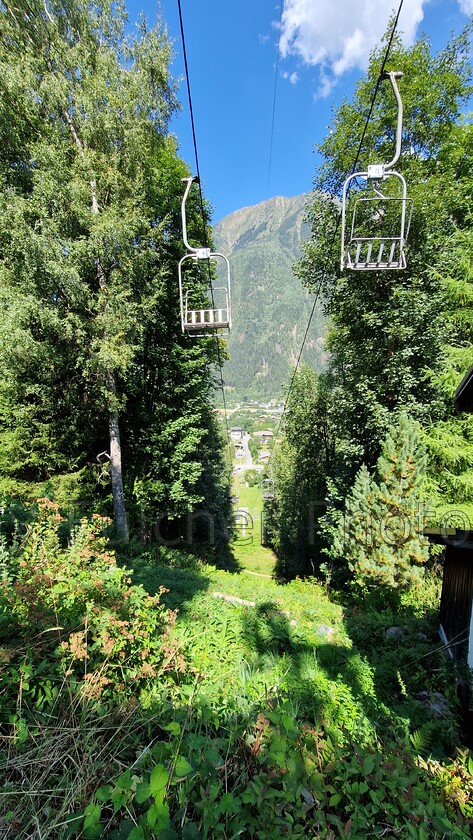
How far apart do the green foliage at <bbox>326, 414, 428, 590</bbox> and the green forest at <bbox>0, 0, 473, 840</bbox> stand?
0.06 meters

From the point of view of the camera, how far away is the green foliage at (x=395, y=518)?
8.07m

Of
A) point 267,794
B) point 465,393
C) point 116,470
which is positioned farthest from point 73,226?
point 267,794

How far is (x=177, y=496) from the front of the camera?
1066 centimetres

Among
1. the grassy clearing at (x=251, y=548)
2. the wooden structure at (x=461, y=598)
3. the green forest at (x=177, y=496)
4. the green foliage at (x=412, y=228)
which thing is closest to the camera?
the green forest at (x=177, y=496)

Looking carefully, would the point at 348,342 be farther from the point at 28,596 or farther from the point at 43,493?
the point at 28,596

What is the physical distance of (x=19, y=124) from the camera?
25.6ft

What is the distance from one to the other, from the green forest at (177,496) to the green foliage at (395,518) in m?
0.06

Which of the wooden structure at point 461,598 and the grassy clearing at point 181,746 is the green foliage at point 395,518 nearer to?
the wooden structure at point 461,598

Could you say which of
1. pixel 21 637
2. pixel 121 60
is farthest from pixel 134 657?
pixel 121 60

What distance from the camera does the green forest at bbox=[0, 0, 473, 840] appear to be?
6.15ft

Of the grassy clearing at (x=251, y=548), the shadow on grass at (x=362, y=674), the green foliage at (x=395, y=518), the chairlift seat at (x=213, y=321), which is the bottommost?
the grassy clearing at (x=251, y=548)

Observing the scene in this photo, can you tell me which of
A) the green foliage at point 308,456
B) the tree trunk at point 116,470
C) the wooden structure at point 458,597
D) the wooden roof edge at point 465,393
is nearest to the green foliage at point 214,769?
the wooden structure at point 458,597

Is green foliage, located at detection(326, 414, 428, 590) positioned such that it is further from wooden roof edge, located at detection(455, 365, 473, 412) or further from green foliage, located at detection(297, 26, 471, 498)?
wooden roof edge, located at detection(455, 365, 473, 412)

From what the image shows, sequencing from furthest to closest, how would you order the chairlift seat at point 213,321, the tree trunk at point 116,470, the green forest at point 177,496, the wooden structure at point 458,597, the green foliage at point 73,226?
the tree trunk at point 116,470
the green foliage at point 73,226
the chairlift seat at point 213,321
the wooden structure at point 458,597
the green forest at point 177,496
